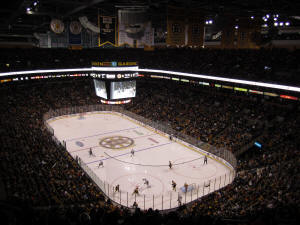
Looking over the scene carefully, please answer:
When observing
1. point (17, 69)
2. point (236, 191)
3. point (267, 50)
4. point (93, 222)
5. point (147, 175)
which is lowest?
point (147, 175)

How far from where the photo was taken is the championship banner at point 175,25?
54.3 ft

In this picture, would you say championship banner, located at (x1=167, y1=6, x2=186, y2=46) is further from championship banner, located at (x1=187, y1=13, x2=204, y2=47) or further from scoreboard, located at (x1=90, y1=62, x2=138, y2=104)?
scoreboard, located at (x1=90, y1=62, x2=138, y2=104)

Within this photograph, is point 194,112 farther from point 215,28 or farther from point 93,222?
point 93,222

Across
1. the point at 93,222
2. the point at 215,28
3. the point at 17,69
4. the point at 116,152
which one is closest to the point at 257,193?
the point at 93,222

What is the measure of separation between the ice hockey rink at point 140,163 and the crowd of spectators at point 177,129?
6.24ft

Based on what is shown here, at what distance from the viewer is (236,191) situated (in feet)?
52.4

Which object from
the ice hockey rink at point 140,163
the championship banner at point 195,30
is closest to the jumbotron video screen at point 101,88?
the ice hockey rink at point 140,163

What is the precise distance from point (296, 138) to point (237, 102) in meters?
10.6

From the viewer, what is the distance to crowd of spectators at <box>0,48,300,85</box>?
2783 cm

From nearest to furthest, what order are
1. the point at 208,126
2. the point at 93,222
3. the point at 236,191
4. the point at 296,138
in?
the point at 93,222, the point at 236,191, the point at 296,138, the point at 208,126

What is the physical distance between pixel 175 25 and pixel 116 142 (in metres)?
16.2

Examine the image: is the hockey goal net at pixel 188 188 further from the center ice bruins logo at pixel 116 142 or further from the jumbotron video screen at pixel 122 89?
the jumbotron video screen at pixel 122 89

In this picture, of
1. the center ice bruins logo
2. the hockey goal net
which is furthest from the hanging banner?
the center ice bruins logo

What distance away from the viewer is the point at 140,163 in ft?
77.3
